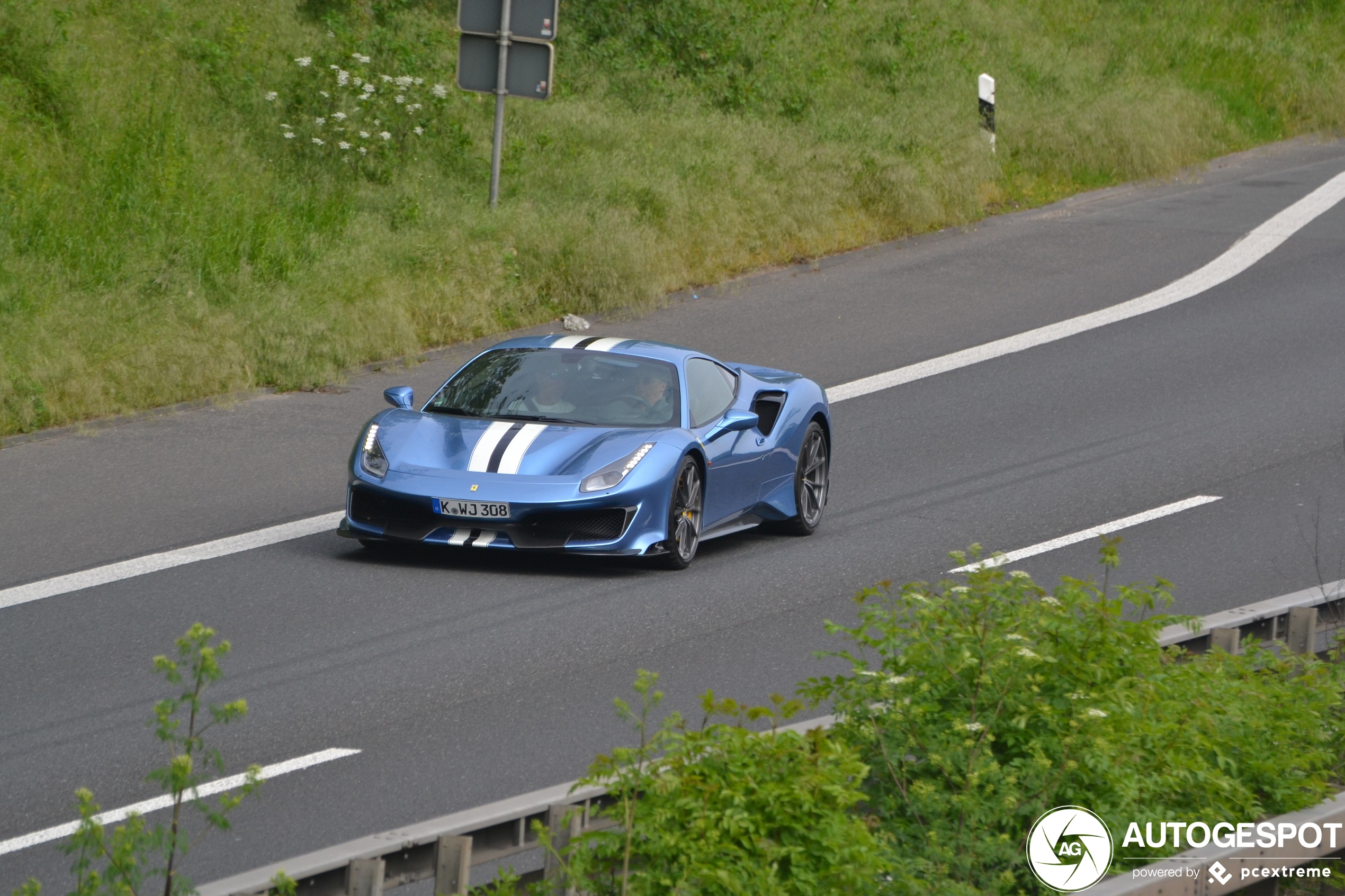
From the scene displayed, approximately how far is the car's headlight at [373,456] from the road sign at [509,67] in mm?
8495

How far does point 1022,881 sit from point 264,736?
3.43 metres

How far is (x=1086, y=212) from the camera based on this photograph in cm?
2303

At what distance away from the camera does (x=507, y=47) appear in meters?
18.3

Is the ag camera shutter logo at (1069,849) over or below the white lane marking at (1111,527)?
over

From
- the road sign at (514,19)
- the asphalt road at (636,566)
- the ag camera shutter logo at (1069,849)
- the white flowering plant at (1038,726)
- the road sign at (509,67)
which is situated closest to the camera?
the ag camera shutter logo at (1069,849)

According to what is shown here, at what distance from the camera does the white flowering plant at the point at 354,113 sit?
773 inches

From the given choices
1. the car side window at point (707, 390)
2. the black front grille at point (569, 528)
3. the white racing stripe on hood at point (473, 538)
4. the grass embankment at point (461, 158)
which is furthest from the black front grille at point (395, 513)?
the grass embankment at point (461, 158)

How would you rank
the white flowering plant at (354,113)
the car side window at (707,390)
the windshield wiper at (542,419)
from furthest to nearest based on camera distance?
the white flowering plant at (354,113), the car side window at (707,390), the windshield wiper at (542,419)

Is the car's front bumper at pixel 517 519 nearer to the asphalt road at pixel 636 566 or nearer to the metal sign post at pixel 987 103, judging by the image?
the asphalt road at pixel 636 566

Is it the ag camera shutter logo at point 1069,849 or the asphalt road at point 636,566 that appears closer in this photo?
the ag camera shutter logo at point 1069,849

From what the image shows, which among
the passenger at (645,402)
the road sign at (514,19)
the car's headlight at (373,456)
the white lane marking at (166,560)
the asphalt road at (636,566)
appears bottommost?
the white lane marking at (166,560)

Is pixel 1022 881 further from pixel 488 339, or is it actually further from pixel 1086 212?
pixel 1086 212

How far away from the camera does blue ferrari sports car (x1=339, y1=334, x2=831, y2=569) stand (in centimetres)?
999

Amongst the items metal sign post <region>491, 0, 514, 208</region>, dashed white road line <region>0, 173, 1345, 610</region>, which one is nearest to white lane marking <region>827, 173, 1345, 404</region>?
dashed white road line <region>0, 173, 1345, 610</region>
